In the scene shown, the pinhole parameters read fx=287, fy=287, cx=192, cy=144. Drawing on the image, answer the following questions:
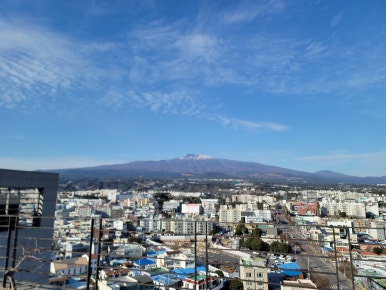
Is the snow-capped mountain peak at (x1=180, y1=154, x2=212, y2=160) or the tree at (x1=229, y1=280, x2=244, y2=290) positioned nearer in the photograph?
the tree at (x1=229, y1=280, x2=244, y2=290)

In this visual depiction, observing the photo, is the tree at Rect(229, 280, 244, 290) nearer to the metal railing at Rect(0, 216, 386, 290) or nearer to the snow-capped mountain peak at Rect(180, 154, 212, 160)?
the metal railing at Rect(0, 216, 386, 290)

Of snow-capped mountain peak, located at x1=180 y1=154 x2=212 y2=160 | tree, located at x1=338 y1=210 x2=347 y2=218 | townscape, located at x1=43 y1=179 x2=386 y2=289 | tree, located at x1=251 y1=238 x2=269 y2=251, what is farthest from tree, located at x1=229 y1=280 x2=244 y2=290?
snow-capped mountain peak, located at x1=180 y1=154 x2=212 y2=160

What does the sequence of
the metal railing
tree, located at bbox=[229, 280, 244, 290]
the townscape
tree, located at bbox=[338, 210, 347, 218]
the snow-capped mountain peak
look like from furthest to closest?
the snow-capped mountain peak
tree, located at bbox=[338, 210, 347, 218]
tree, located at bbox=[229, 280, 244, 290]
the townscape
the metal railing

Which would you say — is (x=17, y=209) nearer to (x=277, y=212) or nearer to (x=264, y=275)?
(x=264, y=275)

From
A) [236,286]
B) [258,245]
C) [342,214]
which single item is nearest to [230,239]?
[258,245]

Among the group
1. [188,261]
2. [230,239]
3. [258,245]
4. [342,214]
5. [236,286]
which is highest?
[188,261]

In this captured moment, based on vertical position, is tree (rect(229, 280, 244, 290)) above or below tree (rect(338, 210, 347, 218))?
below

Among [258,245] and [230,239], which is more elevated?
[258,245]

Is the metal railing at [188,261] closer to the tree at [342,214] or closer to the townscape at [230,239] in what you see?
the townscape at [230,239]

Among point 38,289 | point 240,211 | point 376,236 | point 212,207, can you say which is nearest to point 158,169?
point 212,207

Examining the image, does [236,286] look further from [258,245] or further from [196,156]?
[196,156]

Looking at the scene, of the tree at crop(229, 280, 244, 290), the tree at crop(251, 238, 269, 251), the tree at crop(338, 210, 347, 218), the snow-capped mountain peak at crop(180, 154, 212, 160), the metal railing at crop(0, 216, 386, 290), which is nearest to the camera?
the metal railing at crop(0, 216, 386, 290)
